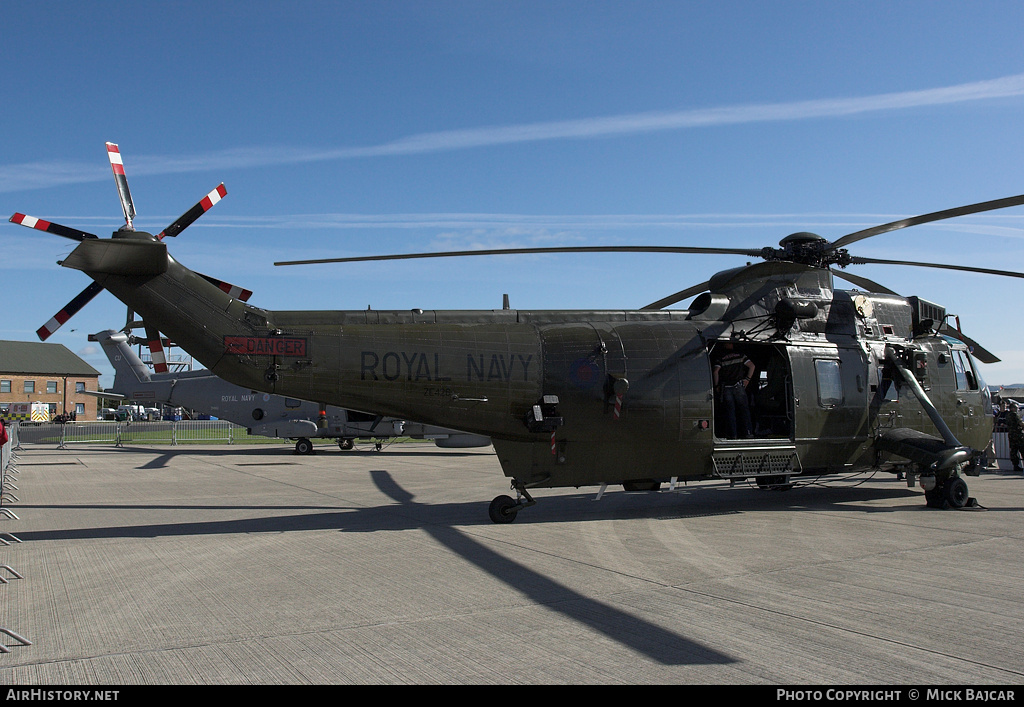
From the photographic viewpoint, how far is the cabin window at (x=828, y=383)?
37.0 feet

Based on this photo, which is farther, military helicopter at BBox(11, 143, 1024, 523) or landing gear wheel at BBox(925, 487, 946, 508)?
landing gear wheel at BBox(925, 487, 946, 508)

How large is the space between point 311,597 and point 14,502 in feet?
32.2

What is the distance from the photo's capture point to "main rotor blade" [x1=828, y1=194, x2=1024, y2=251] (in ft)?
28.8

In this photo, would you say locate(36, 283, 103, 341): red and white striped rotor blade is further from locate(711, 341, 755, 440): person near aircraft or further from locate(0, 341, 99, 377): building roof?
locate(0, 341, 99, 377): building roof

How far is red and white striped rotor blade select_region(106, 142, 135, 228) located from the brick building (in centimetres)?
8221

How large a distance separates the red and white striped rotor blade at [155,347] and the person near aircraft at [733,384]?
Result: 7.94 meters

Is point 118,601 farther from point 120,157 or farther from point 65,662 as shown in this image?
point 120,157

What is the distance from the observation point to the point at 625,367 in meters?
10.1

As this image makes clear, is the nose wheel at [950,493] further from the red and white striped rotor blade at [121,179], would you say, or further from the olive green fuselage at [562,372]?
the red and white striped rotor blade at [121,179]

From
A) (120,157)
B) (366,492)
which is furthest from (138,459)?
(120,157)

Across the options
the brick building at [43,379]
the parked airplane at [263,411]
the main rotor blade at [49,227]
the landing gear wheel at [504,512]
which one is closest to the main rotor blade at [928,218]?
the landing gear wheel at [504,512]

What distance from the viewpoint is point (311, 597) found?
607cm

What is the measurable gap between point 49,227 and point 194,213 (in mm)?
1667

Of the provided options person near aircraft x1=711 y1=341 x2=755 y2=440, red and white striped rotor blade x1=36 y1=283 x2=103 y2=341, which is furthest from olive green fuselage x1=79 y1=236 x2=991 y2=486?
red and white striped rotor blade x1=36 y1=283 x2=103 y2=341
